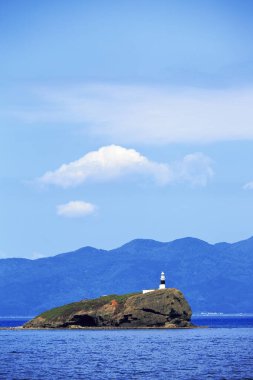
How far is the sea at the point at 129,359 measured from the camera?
98.8 m

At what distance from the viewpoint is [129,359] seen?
11900 cm

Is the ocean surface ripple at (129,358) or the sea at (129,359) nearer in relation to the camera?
the sea at (129,359)

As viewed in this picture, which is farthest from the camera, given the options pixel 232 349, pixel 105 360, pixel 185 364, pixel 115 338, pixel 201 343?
pixel 115 338

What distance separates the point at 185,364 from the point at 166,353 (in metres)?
18.0

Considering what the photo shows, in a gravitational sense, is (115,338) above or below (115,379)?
above

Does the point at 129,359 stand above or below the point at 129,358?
below

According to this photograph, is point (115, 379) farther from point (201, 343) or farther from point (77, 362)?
point (201, 343)

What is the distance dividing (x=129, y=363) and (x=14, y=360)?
17125mm

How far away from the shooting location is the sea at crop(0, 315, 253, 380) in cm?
9875

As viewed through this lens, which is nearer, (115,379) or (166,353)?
(115,379)

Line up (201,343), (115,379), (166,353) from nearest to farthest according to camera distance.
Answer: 1. (115,379)
2. (166,353)
3. (201,343)

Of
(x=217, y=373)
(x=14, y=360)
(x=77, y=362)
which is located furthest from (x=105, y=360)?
(x=217, y=373)

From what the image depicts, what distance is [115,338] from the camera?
172 m

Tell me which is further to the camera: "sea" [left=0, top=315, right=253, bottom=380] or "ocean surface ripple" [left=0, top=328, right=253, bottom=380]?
"ocean surface ripple" [left=0, top=328, right=253, bottom=380]
